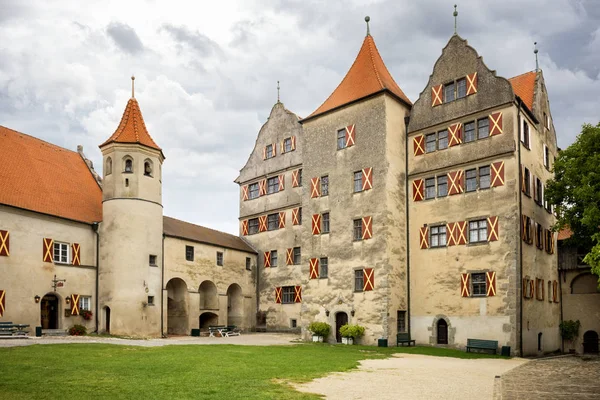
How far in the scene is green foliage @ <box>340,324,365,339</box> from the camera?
31.6 metres

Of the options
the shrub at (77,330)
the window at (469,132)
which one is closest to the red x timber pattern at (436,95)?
the window at (469,132)

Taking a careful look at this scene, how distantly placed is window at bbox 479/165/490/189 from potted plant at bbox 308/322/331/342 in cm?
1166

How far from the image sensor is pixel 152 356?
64.7 ft

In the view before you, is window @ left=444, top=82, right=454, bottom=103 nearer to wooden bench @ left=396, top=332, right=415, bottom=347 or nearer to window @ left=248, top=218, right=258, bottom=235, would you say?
wooden bench @ left=396, top=332, right=415, bottom=347

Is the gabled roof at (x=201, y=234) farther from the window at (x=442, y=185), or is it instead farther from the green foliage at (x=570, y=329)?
the green foliage at (x=570, y=329)

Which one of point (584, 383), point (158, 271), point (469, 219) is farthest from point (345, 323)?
point (584, 383)

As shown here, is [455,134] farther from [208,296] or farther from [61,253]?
[61,253]

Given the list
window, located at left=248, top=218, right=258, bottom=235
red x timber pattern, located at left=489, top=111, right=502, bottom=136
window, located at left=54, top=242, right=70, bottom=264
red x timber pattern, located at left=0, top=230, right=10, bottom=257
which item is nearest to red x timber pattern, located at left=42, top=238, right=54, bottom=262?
window, located at left=54, top=242, right=70, bottom=264

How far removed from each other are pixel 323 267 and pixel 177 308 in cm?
1020

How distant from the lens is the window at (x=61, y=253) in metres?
31.9

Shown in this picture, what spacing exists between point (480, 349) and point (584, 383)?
11.9 m

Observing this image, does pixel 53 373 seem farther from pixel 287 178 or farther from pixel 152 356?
pixel 287 178

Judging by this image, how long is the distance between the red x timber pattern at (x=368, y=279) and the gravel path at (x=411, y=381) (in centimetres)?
909

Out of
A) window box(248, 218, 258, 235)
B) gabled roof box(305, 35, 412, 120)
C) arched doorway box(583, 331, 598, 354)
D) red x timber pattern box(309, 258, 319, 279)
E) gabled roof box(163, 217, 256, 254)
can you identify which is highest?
gabled roof box(305, 35, 412, 120)
